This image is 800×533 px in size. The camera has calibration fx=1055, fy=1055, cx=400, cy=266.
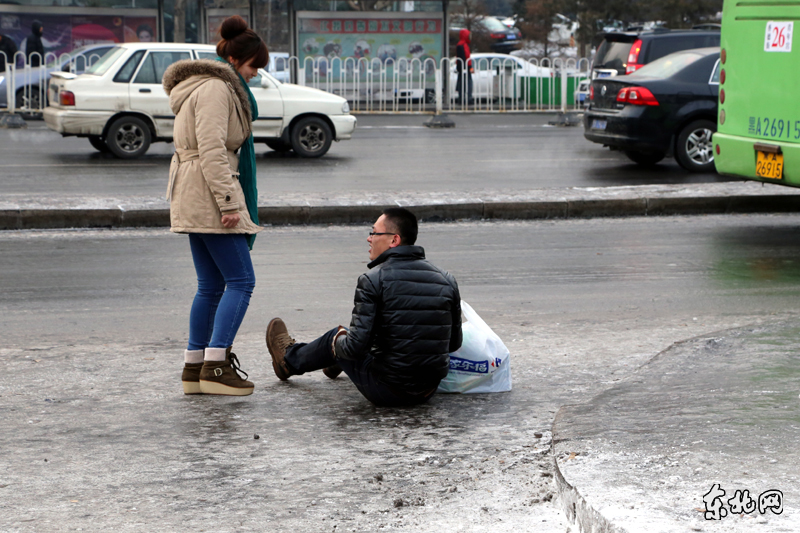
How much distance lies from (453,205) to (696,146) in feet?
17.4

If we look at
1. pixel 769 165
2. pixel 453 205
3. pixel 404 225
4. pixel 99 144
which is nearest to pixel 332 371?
pixel 404 225

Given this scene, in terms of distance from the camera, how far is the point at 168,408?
16.2ft

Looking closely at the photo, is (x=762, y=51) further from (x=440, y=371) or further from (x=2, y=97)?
(x=2, y=97)

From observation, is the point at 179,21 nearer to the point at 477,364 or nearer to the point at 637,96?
the point at 637,96

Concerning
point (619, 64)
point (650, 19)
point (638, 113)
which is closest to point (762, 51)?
point (638, 113)

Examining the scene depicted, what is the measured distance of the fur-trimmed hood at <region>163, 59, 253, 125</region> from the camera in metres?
4.82

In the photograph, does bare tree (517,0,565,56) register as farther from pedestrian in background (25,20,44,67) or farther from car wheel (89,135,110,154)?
car wheel (89,135,110,154)

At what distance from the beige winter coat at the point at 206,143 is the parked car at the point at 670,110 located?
34.6 feet

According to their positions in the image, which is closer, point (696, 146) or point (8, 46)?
point (696, 146)

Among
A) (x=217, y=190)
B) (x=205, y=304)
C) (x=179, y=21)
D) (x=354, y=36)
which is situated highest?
(x=179, y=21)

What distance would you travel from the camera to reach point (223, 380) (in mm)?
5105

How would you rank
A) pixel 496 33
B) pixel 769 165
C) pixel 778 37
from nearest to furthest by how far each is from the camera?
pixel 778 37 < pixel 769 165 < pixel 496 33

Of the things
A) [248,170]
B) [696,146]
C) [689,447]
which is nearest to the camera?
[689,447]

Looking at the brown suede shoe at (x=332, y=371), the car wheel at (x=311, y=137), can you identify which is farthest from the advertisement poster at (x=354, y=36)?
the brown suede shoe at (x=332, y=371)
